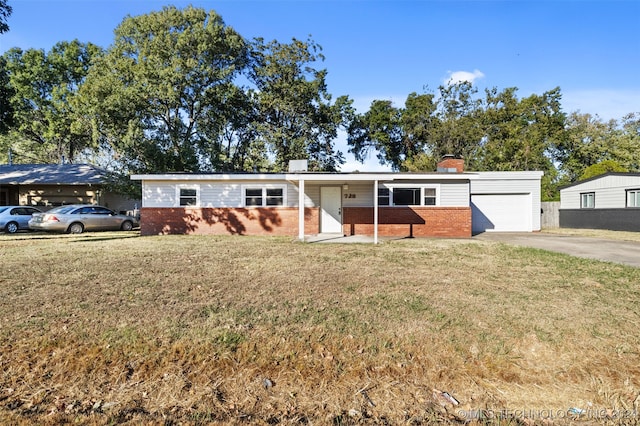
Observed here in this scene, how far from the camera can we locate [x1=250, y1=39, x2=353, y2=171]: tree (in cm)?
2486

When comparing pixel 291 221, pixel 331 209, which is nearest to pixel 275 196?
pixel 291 221

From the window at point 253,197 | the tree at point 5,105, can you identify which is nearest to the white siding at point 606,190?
the window at point 253,197

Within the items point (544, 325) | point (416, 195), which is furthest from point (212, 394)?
point (416, 195)

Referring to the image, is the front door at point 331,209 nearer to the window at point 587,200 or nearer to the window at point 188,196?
the window at point 188,196

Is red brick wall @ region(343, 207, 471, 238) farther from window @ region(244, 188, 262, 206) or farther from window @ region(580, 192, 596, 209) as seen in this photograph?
window @ region(580, 192, 596, 209)

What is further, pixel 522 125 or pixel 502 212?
pixel 522 125

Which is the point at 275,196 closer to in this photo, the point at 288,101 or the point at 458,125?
the point at 288,101

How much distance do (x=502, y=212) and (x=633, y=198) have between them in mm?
6290

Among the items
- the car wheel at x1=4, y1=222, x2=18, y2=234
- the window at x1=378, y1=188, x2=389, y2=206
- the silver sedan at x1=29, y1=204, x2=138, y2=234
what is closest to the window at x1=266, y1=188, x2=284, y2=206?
the window at x1=378, y1=188, x2=389, y2=206

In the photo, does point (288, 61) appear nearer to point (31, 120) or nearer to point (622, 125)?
point (31, 120)

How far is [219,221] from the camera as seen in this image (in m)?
15.6

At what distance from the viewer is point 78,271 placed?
6.95 meters

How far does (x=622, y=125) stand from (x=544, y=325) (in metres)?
42.2

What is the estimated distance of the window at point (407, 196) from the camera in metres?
15.5
